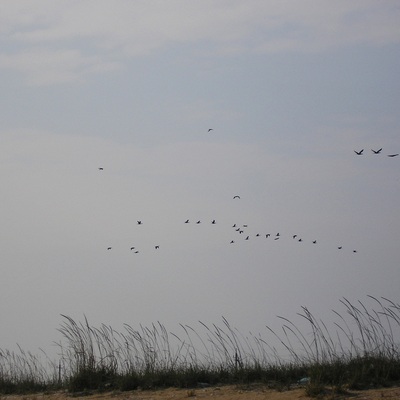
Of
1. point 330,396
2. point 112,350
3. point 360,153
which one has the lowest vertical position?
point 330,396

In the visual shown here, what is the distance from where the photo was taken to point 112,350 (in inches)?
636

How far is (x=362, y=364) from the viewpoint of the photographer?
13.7 metres

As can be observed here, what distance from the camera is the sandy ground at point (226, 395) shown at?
39.3 feet

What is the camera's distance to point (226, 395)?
1302cm

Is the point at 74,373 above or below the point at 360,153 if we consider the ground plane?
below

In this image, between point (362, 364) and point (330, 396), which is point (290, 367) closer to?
point (362, 364)

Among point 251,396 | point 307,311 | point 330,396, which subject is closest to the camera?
point 330,396

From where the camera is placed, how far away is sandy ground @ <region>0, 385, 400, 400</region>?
11984mm

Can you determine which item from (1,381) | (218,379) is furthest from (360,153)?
(1,381)

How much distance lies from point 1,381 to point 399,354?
8928mm

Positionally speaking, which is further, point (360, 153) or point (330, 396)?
point (360, 153)

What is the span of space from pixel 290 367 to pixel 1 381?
697 cm

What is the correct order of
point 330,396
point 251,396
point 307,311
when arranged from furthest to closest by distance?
point 307,311
point 251,396
point 330,396

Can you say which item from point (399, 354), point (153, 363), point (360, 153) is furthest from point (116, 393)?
point (360, 153)
